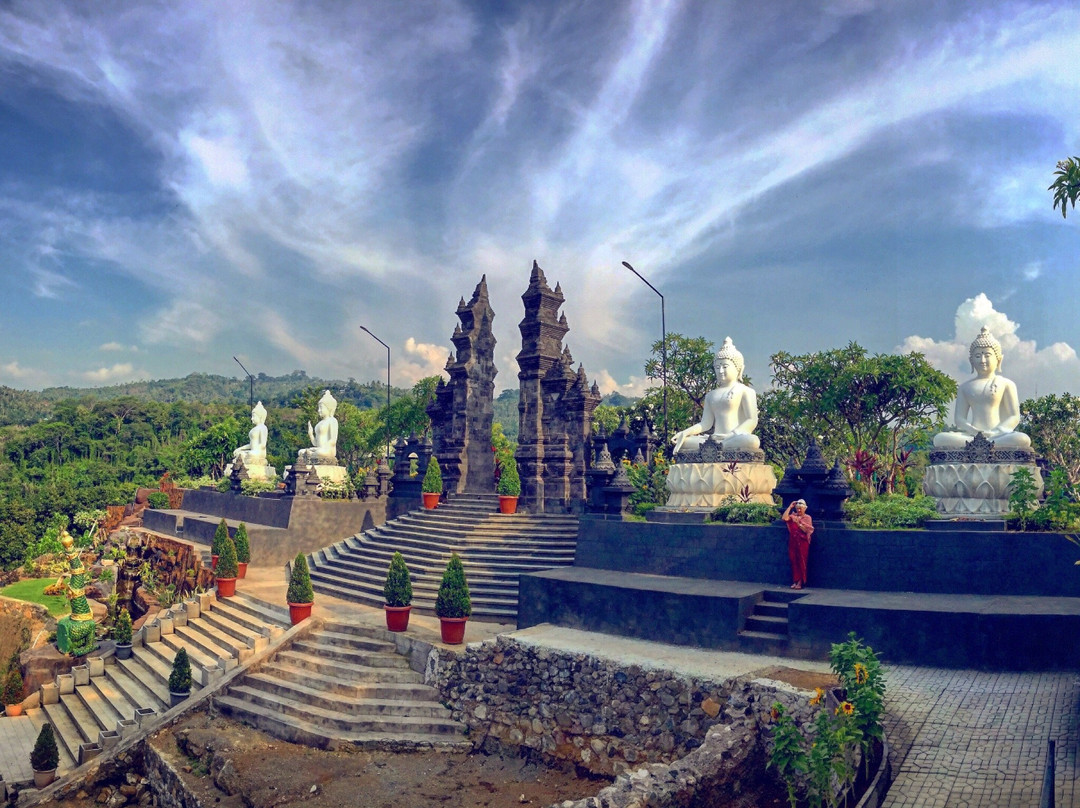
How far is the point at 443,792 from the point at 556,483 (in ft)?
42.1

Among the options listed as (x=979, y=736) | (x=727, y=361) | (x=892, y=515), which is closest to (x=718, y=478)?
(x=727, y=361)

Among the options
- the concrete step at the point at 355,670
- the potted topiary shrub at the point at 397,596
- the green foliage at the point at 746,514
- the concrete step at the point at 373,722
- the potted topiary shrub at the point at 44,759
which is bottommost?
the potted topiary shrub at the point at 44,759

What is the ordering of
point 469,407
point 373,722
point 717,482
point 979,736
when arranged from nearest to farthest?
point 979,736 → point 373,722 → point 717,482 → point 469,407

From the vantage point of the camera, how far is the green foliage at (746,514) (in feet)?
48.9

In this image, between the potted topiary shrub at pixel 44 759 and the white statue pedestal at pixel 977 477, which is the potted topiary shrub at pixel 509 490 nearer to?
the white statue pedestal at pixel 977 477

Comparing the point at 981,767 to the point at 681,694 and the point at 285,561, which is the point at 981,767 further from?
the point at 285,561

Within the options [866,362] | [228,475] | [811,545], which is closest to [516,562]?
[811,545]

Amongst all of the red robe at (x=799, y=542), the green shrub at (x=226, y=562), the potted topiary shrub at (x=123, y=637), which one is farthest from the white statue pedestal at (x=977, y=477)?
the potted topiary shrub at (x=123, y=637)

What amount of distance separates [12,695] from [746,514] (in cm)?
1581

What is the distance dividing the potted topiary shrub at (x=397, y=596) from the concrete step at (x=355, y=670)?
0.99 metres

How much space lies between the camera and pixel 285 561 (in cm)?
2473

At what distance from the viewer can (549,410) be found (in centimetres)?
2453

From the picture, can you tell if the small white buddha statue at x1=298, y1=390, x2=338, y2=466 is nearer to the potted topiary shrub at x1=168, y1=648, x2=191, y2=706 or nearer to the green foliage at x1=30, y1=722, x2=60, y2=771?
the potted topiary shrub at x1=168, y1=648, x2=191, y2=706

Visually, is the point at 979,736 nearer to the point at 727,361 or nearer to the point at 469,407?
the point at 727,361
